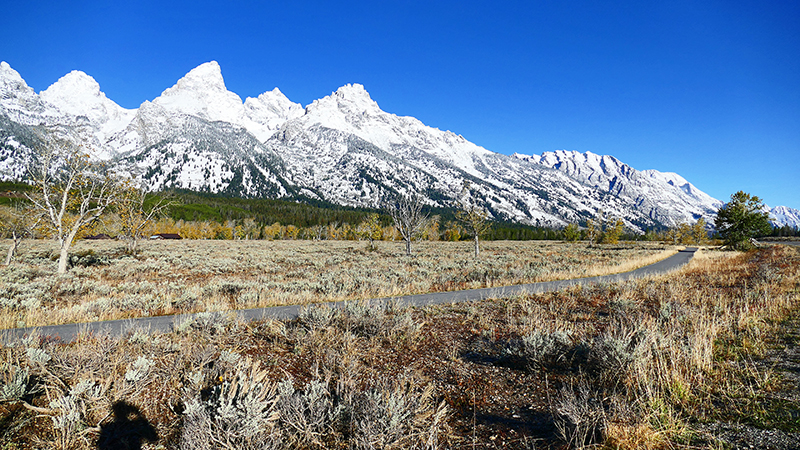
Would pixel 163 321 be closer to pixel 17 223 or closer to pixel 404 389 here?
pixel 404 389

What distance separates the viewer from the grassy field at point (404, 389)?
3.34m

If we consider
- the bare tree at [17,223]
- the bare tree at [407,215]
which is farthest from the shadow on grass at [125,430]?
the bare tree at [407,215]

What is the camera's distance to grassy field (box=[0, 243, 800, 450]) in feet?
11.0

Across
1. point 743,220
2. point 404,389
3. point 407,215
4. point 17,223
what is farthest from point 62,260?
point 743,220

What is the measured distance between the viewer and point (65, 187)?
18.7 meters

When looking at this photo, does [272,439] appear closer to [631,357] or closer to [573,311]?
[631,357]

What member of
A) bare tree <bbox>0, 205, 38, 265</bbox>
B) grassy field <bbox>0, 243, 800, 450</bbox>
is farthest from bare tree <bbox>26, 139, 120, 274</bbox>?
grassy field <bbox>0, 243, 800, 450</bbox>

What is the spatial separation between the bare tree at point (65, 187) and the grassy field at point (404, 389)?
52.5 ft

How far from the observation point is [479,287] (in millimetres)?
15211

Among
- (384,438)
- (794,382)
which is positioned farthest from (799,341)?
(384,438)

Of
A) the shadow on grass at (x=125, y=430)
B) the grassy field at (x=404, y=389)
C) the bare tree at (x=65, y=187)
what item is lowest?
the shadow on grass at (x=125, y=430)

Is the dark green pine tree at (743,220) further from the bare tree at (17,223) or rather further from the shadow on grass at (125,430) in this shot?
the bare tree at (17,223)

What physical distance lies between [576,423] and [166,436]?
4454mm

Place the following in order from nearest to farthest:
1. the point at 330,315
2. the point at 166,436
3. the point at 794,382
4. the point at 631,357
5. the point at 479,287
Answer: the point at 166,436
the point at 794,382
the point at 631,357
the point at 330,315
the point at 479,287
